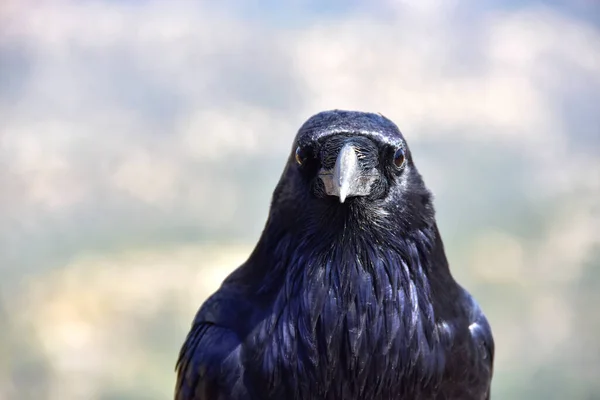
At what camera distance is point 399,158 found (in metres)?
2.01

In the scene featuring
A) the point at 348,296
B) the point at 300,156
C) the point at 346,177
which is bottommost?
the point at 348,296

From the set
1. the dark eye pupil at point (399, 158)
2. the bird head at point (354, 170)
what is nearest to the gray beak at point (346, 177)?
the bird head at point (354, 170)

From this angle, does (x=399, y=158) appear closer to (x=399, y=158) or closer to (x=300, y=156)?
(x=399, y=158)

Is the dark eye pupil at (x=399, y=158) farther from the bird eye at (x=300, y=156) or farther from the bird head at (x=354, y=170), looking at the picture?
the bird eye at (x=300, y=156)

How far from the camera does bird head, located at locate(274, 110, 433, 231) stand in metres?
1.87

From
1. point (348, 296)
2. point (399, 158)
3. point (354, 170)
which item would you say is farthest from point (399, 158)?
point (348, 296)

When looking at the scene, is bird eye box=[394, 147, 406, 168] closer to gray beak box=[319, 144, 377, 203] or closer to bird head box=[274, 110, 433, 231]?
bird head box=[274, 110, 433, 231]

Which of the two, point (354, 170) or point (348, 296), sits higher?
point (354, 170)

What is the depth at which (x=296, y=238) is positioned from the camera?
2.07 m

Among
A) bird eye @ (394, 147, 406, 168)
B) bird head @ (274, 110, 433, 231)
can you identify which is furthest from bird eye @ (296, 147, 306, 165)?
bird eye @ (394, 147, 406, 168)

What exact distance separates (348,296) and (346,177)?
1.41 feet

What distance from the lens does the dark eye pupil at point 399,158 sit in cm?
200

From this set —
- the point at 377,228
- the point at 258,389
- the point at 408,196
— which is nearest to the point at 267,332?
the point at 258,389

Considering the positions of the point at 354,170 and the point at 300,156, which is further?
the point at 300,156
